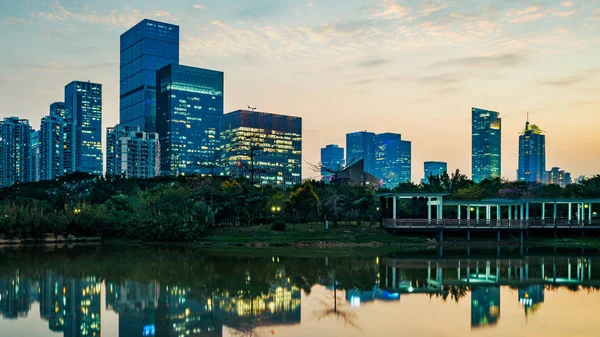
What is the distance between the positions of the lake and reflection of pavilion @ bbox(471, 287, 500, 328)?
4 cm

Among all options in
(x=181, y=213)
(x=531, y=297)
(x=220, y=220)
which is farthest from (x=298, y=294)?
(x=220, y=220)

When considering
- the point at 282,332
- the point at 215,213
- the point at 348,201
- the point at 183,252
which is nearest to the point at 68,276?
the point at 183,252

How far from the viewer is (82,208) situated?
171 ft

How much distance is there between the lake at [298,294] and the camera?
711 inches

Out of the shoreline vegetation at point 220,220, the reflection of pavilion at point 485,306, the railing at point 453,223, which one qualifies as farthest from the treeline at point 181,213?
the reflection of pavilion at point 485,306

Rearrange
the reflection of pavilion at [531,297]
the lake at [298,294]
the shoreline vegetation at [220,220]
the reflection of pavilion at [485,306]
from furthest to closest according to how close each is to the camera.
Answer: the shoreline vegetation at [220,220], the reflection of pavilion at [531,297], the reflection of pavilion at [485,306], the lake at [298,294]

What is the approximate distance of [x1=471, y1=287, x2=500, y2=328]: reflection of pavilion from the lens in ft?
62.6

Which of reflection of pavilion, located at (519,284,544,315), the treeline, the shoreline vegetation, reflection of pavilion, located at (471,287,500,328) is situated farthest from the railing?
reflection of pavilion, located at (471,287,500,328)

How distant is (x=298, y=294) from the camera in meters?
24.1

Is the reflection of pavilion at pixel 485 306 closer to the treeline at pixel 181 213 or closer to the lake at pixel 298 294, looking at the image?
the lake at pixel 298 294

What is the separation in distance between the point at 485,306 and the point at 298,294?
7273mm

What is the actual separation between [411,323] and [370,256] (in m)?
18.8

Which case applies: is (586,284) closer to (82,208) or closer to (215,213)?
(215,213)

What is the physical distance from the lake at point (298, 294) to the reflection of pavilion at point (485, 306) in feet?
0.14
